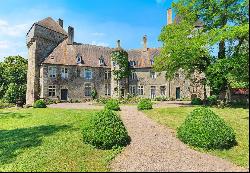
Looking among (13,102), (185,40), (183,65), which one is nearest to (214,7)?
(185,40)

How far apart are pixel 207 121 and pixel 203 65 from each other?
59.1 feet

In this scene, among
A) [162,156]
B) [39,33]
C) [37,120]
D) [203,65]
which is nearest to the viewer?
[162,156]

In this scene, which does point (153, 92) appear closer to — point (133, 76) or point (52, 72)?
point (133, 76)

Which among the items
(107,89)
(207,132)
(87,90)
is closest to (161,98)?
(107,89)

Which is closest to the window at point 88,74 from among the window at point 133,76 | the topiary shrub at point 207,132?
the window at point 133,76

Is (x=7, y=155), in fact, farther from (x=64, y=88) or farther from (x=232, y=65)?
(x=64, y=88)

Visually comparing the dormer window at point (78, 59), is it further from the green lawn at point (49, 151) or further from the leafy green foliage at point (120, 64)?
the green lawn at point (49, 151)

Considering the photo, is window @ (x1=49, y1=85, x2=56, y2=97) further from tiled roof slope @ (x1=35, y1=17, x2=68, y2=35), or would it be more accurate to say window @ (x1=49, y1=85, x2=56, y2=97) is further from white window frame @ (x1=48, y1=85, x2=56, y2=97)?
tiled roof slope @ (x1=35, y1=17, x2=68, y2=35)

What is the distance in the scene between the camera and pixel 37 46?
45906 millimetres

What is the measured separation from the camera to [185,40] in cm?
2800

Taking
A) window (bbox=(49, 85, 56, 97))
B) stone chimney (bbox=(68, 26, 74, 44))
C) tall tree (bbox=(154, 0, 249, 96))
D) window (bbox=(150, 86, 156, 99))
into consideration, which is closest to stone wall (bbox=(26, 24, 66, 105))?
window (bbox=(49, 85, 56, 97))

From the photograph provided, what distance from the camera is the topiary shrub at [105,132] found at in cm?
1379

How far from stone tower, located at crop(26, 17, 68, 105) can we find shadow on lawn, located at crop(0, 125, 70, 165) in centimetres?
2657

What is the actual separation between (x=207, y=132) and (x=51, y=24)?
4182cm
